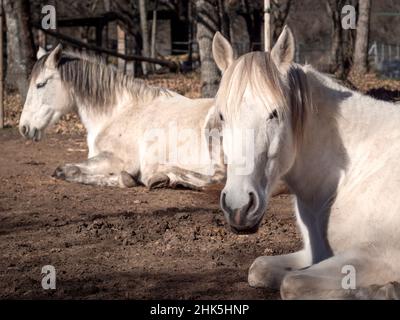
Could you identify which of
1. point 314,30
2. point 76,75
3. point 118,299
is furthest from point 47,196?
point 314,30

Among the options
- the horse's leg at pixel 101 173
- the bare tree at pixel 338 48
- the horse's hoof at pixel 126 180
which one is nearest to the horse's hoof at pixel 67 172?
the horse's leg at pixel 101 173

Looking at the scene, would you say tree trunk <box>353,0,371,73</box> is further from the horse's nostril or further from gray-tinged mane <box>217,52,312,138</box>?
gray-tinged mane <box>217,52,312,138</box>

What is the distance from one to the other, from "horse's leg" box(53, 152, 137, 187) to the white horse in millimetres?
3587

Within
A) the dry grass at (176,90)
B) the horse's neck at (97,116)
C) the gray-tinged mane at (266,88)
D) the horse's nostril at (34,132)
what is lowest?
the dry grass at (176,90)

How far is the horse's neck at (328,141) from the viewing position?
144 inches

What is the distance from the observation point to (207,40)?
1159 centimetres

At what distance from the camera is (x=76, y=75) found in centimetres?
791

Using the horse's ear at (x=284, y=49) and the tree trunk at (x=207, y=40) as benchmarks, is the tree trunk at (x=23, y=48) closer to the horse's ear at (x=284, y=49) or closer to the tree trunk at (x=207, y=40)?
the tree trunk at (x=207, y=40)

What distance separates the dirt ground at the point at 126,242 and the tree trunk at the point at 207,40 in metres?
4.70

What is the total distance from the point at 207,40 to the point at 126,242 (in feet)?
23.3

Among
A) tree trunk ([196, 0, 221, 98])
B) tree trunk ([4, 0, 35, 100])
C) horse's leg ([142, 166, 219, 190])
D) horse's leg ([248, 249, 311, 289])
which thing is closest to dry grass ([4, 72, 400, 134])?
tree trunk ([4, 0, 35, 100])

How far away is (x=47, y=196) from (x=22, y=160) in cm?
238

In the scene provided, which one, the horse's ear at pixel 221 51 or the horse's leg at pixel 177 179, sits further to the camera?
the horse's leg at pixel 177 179

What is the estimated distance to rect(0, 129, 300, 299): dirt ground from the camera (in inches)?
155
